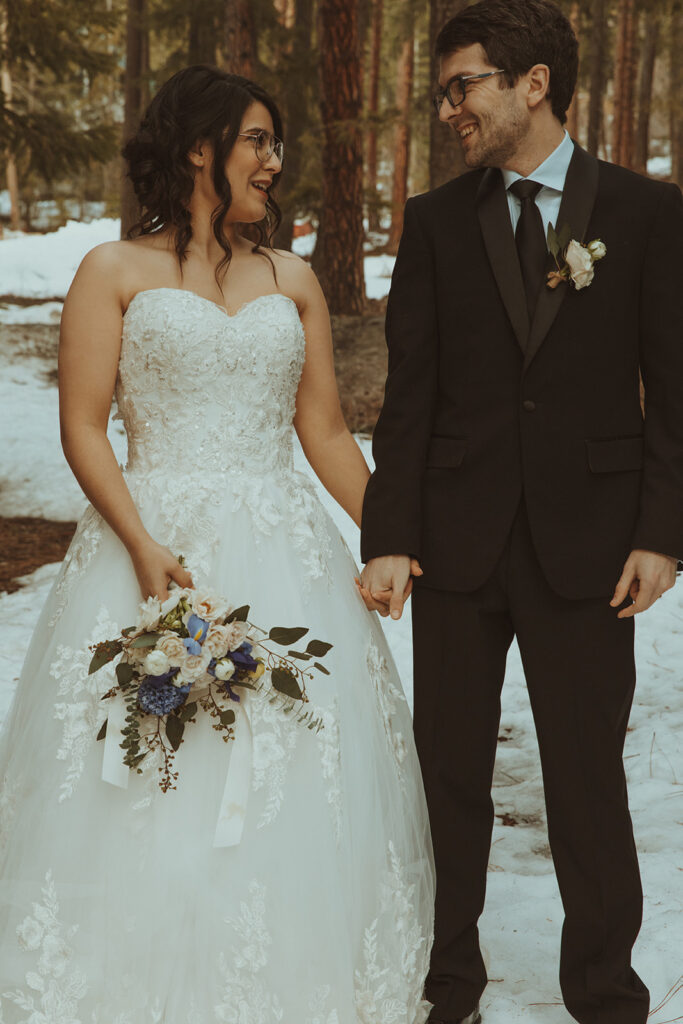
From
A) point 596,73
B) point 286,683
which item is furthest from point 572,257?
point 596,73

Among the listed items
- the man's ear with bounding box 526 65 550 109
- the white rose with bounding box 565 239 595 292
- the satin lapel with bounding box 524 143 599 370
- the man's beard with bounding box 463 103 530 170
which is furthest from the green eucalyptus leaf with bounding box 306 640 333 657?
the man's ear with bounding box 526 65 550 109

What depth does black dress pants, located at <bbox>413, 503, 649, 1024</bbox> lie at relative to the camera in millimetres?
2762

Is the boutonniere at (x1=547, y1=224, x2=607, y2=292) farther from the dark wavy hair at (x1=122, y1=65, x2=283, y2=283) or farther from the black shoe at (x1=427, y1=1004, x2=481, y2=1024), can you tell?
the black shoe at (x1=427, y1=1004, x2=481, y2=1024)

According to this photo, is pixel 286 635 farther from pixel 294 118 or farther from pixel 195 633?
pixel 294 118

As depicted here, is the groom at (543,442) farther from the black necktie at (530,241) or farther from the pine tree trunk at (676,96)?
the pine tree trunk at (676,96)

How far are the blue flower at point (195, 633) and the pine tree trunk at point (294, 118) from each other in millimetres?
11507

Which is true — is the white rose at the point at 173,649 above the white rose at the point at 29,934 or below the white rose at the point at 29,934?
above

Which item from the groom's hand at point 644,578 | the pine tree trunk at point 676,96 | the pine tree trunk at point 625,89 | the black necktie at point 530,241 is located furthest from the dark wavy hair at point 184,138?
the pine tree trunk at point 676,96

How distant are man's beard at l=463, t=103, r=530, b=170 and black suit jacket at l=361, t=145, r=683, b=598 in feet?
0.30

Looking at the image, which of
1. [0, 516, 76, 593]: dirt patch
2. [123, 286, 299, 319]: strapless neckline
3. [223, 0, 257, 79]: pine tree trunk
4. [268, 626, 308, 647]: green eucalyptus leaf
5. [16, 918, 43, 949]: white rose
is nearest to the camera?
[16, 918, 43, 949]: white rose

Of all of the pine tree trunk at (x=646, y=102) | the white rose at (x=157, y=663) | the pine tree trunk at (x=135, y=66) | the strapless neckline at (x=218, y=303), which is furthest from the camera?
the pine tree trunk at (x=646, y=102)

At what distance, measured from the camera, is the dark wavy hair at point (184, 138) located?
2.92 m

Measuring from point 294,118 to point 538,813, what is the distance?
38.6 feet

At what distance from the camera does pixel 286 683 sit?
2604mm
